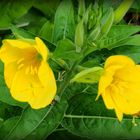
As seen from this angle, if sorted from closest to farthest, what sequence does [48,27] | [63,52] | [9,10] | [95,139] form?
[63,52], [95,139], [48,27], [9,10]

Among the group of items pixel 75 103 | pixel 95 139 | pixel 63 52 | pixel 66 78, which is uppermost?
pixel 63 52

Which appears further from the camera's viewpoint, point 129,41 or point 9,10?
point 9,10

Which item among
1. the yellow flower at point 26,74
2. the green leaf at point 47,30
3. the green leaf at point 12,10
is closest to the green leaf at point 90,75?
the yellow flower at point 26,74

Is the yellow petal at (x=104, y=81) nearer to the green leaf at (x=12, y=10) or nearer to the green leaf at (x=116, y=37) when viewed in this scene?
the green leaf at (x=116, y=37)

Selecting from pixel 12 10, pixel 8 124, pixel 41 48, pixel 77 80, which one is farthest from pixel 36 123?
pixel 12 10

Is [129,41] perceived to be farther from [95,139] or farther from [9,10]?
[9,10]

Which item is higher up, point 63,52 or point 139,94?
point 63,52

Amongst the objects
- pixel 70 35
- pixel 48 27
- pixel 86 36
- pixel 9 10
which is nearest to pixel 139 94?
pixel 86 36
